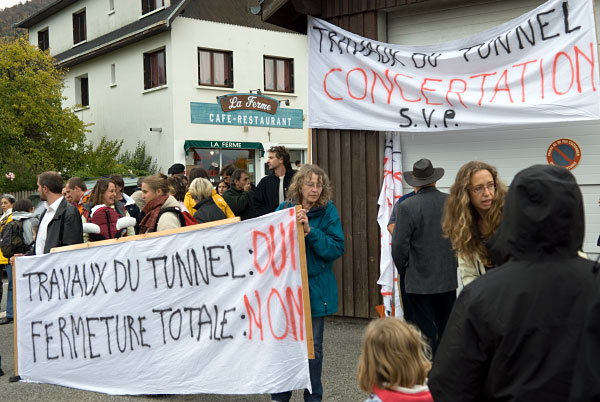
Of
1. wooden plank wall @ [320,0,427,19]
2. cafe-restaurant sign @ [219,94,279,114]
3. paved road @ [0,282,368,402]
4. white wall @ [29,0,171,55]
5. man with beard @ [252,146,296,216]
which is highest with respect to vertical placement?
white wall @ [29,0,171,55]

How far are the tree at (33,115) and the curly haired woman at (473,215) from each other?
2091cm

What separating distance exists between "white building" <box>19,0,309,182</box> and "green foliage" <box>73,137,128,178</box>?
1.04 meters

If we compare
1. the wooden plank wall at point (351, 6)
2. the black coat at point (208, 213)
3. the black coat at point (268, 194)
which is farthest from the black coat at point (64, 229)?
the wooden plank wall at point (351, 6)

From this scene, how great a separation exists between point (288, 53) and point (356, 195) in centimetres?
1820

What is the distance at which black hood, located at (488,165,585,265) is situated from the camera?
6.64 ft

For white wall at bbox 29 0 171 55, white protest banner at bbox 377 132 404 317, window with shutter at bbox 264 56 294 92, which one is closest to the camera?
white protest banner at bbox 377 132 404 317

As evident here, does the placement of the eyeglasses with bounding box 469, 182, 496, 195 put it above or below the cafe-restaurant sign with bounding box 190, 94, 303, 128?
below

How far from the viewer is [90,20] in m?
28.1

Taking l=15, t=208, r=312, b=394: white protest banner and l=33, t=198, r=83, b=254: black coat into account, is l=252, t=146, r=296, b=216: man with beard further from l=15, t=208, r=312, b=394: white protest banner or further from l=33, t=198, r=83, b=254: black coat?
l=15, t=208, r=312, b=394: white protest banner

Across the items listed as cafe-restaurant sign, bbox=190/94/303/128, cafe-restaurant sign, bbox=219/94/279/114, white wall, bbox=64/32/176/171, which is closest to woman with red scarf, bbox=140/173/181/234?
white wall, bbox=64/32/176/171

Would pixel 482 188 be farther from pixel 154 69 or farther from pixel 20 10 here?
pixel 20 10

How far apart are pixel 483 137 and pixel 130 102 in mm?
20166

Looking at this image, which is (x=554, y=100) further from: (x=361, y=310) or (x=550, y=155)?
(x=361, y=310)

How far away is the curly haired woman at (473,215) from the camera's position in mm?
4027
